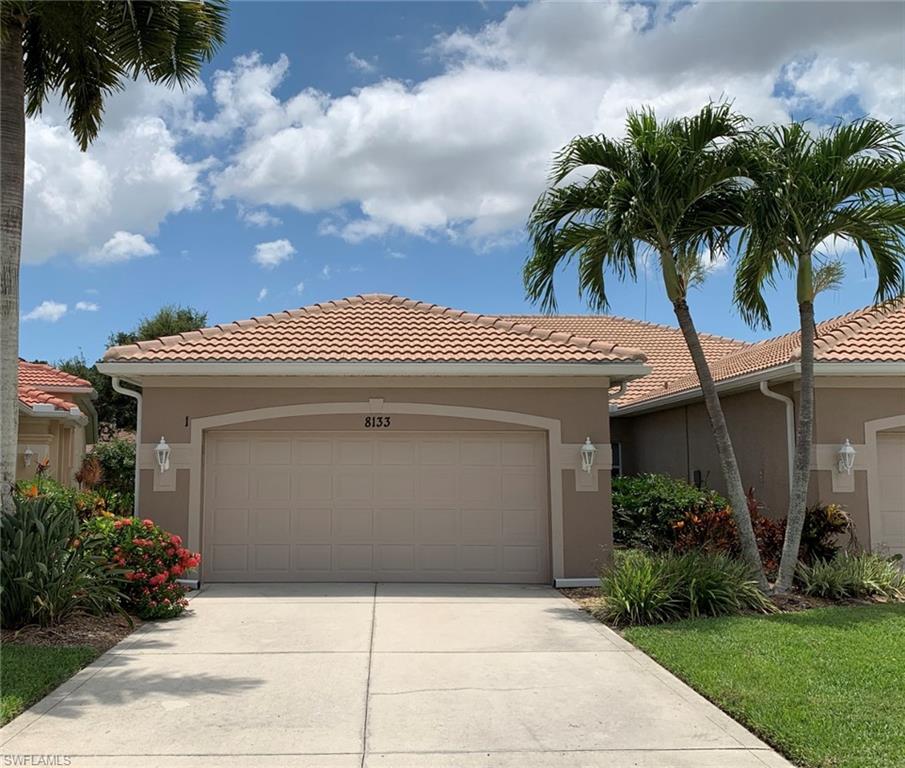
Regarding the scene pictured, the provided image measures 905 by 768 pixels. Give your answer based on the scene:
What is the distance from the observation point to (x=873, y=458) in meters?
12.6

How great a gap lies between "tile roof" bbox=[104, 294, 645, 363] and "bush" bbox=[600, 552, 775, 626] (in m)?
3.51

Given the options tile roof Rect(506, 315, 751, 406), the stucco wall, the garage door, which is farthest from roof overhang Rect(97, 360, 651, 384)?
tile roof Rect(506, 315, 751, 406)

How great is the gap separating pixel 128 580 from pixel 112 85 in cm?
626

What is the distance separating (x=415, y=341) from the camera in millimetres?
13086

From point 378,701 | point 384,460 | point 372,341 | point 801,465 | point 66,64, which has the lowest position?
point 378,701

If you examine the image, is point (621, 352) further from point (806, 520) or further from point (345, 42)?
point (345, 42)

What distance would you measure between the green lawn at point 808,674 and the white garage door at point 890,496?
9.19 ft

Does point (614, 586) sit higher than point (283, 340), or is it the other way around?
point (283, 340)

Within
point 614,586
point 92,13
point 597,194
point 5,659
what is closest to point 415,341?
point 597,194

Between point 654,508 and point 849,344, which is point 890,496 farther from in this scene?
point 654,508

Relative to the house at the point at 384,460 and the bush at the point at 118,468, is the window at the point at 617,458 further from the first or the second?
the bush at the point at 118,468

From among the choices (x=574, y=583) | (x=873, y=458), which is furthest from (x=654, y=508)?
(x=873, y=458)

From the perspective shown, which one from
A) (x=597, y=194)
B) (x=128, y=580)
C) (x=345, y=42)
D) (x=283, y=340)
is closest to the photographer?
(x=128, y=580)

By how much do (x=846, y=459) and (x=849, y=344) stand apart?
6.30 feet
